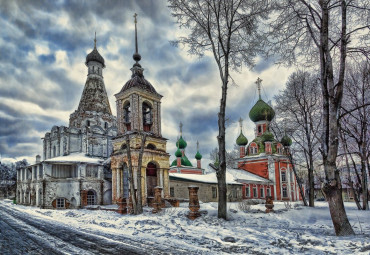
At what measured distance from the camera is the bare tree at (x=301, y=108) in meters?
17.0

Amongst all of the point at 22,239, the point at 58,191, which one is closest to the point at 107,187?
the point at 58,191

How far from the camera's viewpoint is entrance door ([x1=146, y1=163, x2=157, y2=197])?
21703 millimetres

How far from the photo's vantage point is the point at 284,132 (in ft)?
61.7

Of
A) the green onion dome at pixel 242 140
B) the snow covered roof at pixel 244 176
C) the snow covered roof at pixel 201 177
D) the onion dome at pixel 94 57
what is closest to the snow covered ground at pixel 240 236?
the snow covered roof at pixel 201 177

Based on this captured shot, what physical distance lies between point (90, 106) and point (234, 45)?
22.4 m

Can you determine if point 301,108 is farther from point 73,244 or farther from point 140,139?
point 73,244

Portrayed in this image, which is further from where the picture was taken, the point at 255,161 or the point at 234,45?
the point at 255,161

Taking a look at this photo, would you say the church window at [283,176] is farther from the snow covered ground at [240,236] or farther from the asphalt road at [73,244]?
the asphalt road at [73,244]

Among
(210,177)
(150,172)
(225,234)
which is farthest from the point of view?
(210,177)

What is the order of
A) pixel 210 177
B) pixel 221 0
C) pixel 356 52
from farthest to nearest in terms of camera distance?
pixel 210 177 < pixel 221 0 < pixel 356 52

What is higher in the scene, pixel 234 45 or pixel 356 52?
pixel 234 45

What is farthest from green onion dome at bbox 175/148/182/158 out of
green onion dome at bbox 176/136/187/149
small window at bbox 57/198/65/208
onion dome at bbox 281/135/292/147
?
onion dome at bbox 281/135/292/147

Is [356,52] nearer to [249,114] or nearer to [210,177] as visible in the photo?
[210,177]

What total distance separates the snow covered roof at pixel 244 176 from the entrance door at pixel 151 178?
13500 millimetres
